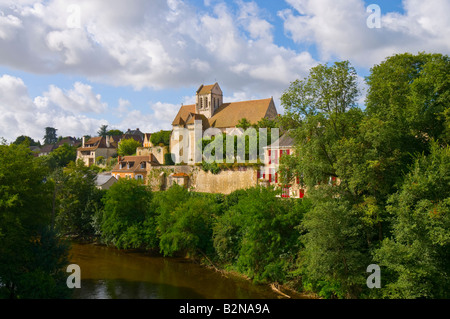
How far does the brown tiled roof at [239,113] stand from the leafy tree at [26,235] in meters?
32.8

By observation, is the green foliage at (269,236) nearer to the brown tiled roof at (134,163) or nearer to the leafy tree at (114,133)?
the brown tiled roof at (134,163)

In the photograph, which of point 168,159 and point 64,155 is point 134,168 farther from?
point 64,155

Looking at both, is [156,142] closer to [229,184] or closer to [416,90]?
[229,184]

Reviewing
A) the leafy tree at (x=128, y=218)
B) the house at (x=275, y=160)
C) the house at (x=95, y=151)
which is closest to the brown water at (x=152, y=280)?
the leafy tree at (x=128, y=218)

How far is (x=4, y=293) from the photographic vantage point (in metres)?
13.4

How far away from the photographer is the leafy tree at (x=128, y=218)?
996 inches

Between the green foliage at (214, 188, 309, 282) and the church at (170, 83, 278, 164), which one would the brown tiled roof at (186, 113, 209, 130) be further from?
the green foliage at (214, 188, 309, 282)

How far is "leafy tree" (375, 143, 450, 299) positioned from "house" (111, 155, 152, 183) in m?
29.8

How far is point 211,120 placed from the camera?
51.1m

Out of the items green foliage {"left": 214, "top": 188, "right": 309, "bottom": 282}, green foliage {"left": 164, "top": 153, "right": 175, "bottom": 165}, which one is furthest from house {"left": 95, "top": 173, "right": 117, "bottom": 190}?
green foliage {"left": 214, "top": 188, "right": 309, "bottom": 282}

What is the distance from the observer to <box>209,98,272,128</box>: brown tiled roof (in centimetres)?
4675

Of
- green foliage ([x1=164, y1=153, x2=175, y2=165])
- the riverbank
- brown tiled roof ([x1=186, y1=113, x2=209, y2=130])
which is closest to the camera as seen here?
the riverbank
